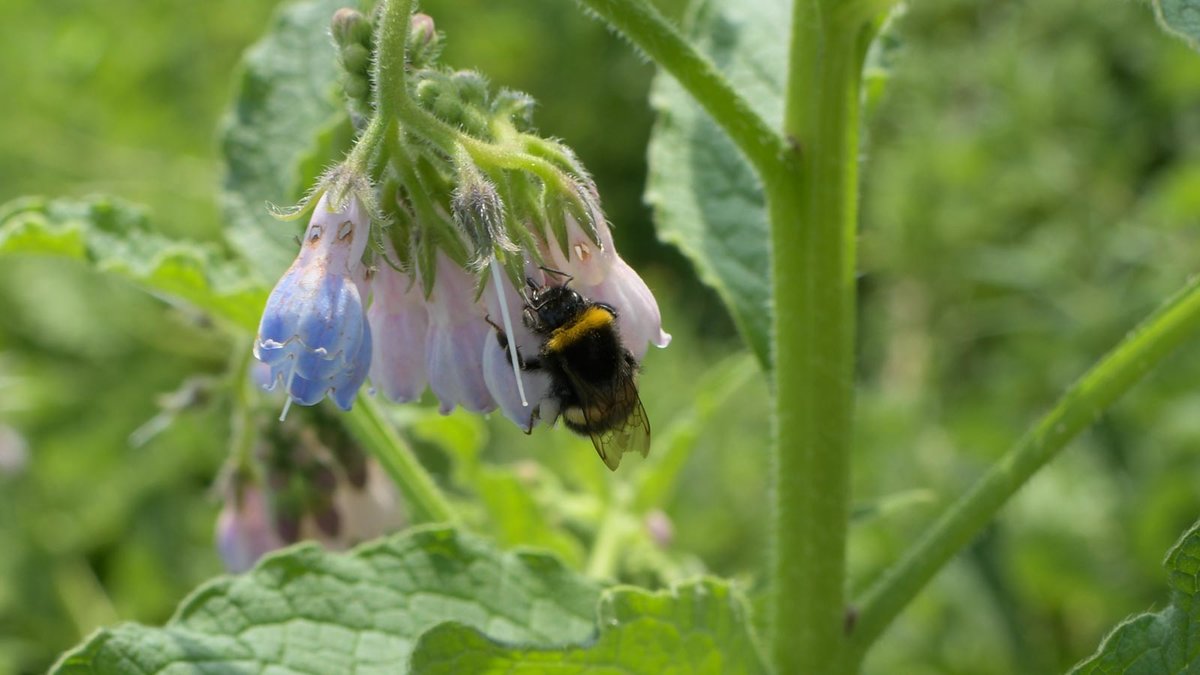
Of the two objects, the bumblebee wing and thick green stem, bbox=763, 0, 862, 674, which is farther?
the bumblebee wing

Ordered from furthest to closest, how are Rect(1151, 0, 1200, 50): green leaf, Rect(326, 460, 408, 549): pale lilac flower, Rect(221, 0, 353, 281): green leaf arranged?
Rect(326, 460, 408, 549): pale lilac flower, Rect(221, 0, 353, 281): green leaf, Rect(1151, 0, 1200, 50): green leaf

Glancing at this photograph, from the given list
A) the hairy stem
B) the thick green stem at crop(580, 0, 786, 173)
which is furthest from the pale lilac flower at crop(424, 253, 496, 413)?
the thick green stem at crop(580, 0, 786, 173)

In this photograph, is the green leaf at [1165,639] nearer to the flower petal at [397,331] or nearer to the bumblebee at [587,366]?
the bumblebee at [587,366]

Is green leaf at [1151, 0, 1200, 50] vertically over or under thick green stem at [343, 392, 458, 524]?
over

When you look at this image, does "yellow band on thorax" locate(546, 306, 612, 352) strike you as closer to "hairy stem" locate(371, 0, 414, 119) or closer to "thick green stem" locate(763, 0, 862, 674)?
"thick green stem" locate(763, 0, 862, 674)

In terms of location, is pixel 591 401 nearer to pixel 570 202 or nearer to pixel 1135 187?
pixel 570 202

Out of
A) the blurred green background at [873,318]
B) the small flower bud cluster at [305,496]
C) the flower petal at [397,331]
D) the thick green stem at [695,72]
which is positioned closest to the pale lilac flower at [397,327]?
the flower petal at [397,331]

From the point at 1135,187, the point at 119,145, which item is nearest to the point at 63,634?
the point at 119,145
